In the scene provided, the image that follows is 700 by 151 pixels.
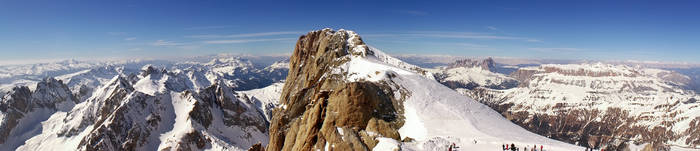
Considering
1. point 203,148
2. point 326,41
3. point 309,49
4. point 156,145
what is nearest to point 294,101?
point 326,41

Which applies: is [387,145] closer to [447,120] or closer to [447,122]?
[447,122]

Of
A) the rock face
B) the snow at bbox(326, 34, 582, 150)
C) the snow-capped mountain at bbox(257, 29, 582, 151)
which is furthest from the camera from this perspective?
the snow at bbox(326, 34, 582, 150)

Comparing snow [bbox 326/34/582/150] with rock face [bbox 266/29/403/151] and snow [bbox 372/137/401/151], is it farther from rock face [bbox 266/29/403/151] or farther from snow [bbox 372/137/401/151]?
rock face [bbox 266/29/403/151]

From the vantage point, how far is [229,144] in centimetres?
18638

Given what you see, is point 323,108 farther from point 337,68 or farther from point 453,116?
point 337,68

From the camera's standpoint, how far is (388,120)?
54.5 meters

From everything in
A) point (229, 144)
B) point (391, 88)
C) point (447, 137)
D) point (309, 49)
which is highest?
point (309, 49)

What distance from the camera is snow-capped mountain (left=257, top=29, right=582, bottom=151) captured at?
45.5 meters

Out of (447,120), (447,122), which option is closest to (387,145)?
(447,122)

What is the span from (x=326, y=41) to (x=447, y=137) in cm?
7758

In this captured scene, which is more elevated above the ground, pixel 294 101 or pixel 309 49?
pixel 309 49

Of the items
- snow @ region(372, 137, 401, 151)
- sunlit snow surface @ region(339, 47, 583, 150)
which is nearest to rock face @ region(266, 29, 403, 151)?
snow @ region(372, 137, 401, 151)

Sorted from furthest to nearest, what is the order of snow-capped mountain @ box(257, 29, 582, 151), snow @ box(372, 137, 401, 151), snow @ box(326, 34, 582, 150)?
1. snow @ box(326, 34, 582, 150)
2. snow-capped mountain @ box(257, 29, 582, 151)
3. snow @ box(372, 137, 401, 151)

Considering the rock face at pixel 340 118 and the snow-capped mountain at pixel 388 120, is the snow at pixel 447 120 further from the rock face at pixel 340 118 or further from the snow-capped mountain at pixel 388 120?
the rock face at pixel 340 118
